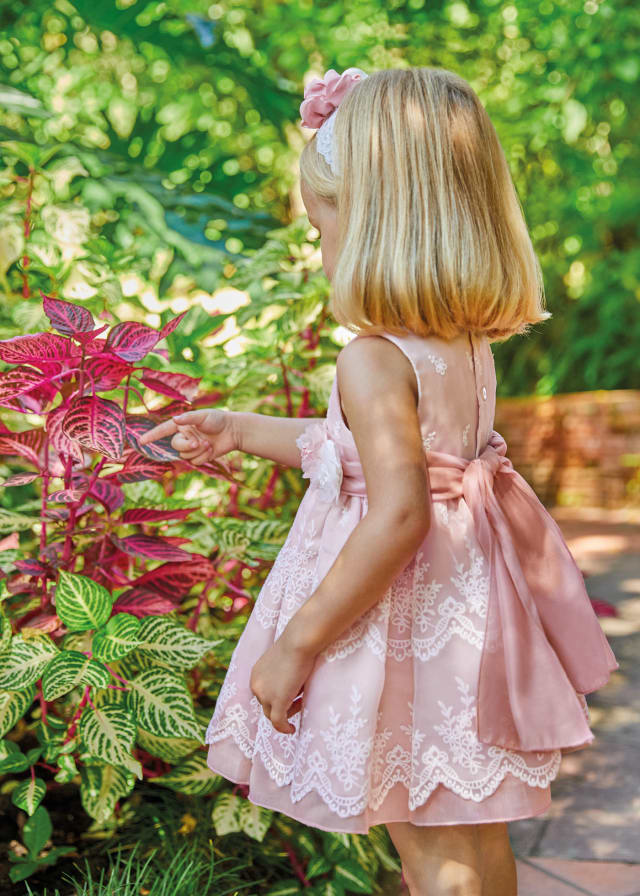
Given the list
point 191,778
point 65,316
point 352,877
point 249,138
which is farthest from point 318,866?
point 249,138

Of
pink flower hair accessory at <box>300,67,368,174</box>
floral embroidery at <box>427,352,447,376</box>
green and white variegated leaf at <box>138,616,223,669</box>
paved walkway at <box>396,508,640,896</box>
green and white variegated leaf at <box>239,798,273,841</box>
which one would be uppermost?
pink flower hair accessory at <box>300,67,368,174</box>

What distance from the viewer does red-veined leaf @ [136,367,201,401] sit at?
1.70 m

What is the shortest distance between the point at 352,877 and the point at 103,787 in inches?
20.4

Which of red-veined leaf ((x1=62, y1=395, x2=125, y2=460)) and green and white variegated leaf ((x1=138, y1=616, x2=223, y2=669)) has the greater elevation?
red-veined leaf ((x1=62, y1=395, x2=125, y2=460))

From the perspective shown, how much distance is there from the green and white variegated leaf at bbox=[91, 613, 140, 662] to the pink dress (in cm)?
20

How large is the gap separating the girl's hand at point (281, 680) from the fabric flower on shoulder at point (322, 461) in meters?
0.23

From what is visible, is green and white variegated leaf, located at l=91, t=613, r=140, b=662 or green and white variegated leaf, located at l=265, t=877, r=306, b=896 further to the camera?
green and white variegated leaf, located at l=265, t=877, r=306, b=896

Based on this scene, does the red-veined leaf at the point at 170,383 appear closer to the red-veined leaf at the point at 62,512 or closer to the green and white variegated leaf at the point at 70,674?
the red-veined leaf at the point at 62,512

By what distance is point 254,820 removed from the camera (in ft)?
6.12

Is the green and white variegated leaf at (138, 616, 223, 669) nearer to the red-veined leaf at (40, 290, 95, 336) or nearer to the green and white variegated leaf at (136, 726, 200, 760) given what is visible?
the green and white variegated leaf at (136, 726, 200, 760)

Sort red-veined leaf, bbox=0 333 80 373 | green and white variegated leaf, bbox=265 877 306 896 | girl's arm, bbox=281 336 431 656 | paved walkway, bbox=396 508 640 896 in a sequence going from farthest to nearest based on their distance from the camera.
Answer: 1. paved walkway, bbox=396 508 640 896
2. green and white variegated leaf, bbox=265 877 306 896
3. red-veined leaf, bbox=0 333 80 373
4. girl's arm, bbox=281 336 431 656

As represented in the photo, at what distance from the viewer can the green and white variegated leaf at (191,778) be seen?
1904mm

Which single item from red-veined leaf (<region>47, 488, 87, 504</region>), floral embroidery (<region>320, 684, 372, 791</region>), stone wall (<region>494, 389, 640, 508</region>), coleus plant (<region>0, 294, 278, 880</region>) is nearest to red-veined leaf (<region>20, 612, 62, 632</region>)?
coleus plant (<region>0, 294, 278, 880</region>)

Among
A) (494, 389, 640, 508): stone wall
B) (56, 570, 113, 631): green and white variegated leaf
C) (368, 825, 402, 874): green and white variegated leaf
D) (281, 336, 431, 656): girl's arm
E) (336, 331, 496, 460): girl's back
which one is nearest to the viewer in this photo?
(281, 336, 431, 656): girl's arm
